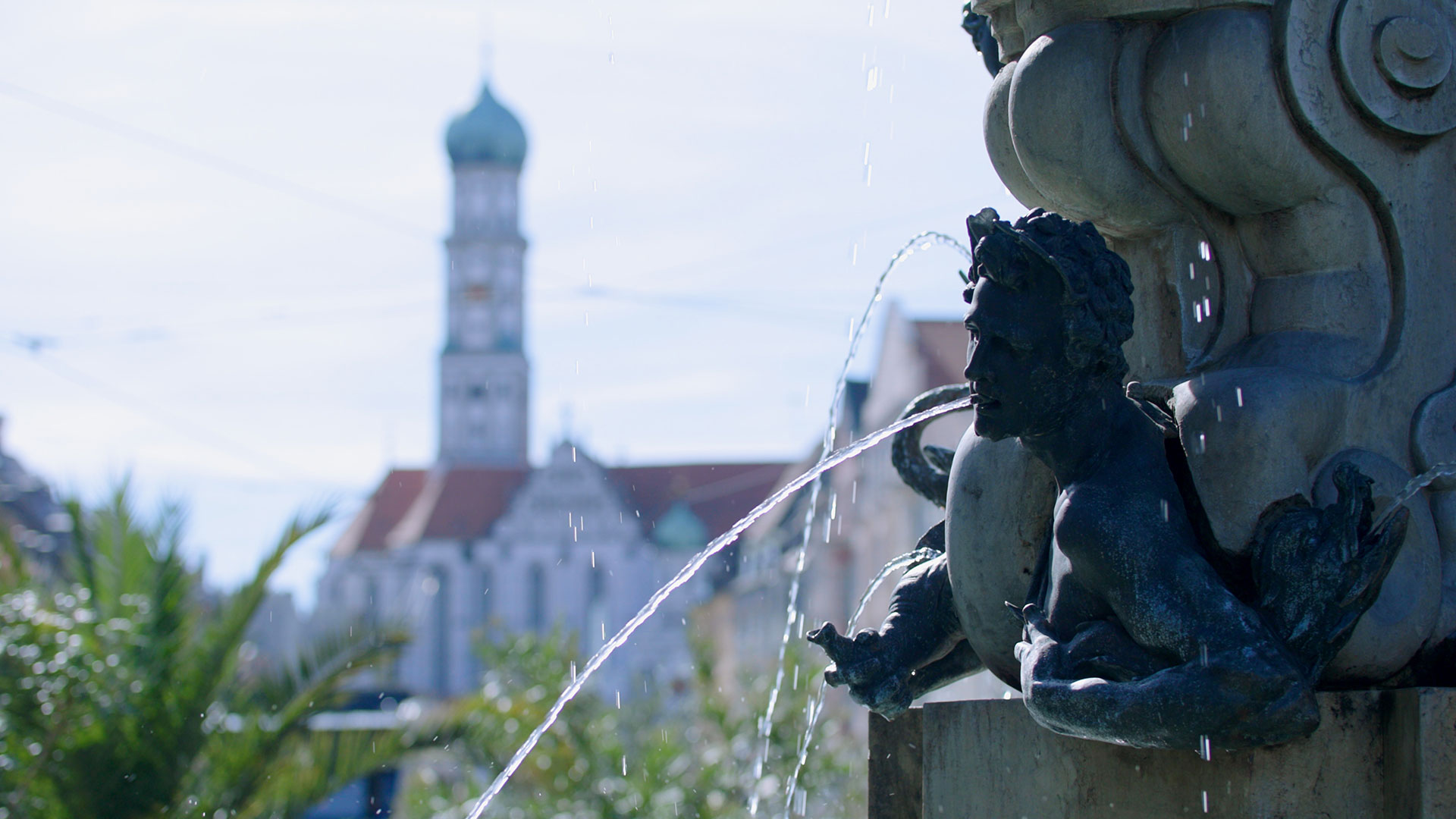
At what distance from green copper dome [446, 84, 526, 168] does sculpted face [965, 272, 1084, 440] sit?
3919 inches

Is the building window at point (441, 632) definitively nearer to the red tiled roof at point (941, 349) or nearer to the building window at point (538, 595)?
the building window at point (538, 595)

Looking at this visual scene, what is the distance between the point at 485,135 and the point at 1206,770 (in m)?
101

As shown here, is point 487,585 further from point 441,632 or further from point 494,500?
point 494,500

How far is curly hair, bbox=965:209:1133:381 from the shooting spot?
8.18 ft

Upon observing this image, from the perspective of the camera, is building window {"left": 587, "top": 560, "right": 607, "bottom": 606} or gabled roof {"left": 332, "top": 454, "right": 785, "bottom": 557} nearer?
building window {"left": 587, "top": 560, "right": 607, "bottom": 606}

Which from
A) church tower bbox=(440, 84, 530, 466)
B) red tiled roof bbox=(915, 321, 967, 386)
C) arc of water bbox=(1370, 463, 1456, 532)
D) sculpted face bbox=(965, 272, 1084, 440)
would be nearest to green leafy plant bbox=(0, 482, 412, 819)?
sculpted face bbox=(965, 272, 1084, 440)

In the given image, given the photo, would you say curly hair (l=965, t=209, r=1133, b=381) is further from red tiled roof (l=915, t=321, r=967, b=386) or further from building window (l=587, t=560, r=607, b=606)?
building window (l=587, t=560, r=607, b=606)

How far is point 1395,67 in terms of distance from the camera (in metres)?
2.80

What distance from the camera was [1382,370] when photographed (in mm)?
2703

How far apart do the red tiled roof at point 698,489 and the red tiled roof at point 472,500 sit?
5.96 m

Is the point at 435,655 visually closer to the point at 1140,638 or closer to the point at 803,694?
the point at 803,694

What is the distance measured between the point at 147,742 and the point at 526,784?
6975 mm

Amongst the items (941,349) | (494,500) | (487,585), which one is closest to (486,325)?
(494,500)

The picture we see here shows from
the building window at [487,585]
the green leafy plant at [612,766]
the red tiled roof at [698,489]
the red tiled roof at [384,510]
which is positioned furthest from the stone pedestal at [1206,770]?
the red tiled roof at [384,510]
